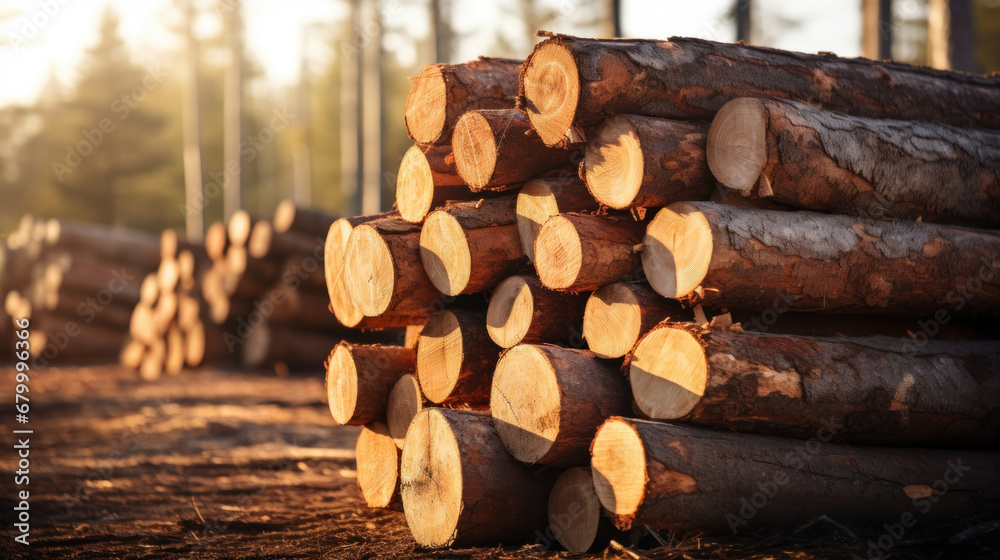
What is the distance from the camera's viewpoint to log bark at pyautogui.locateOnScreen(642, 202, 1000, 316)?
3.38 meters

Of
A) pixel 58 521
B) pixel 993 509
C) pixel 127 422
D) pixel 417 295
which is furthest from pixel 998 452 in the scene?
pixel 127 422

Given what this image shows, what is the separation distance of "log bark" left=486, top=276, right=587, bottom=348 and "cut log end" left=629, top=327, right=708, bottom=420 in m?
0.53

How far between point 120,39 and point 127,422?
94.5ft

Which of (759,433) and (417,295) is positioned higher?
(417,295)

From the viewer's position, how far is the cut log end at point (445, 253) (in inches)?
157

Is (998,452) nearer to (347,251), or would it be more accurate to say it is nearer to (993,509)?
(993,509)

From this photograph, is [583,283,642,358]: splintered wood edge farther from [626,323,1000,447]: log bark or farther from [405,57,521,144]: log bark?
[405,57,521,144]: log bark

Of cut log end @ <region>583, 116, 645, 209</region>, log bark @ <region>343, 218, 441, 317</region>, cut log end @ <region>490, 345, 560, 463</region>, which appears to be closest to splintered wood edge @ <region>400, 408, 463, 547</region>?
cut log end @ <region>490, 345, 560, 463</region>

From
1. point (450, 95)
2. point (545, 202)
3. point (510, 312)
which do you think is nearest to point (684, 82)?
point (545, 202)

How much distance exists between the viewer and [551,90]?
366 centimetres

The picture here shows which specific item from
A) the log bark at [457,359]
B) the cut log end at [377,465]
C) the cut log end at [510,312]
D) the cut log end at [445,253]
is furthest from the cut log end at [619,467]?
the cut log end at [377,465]

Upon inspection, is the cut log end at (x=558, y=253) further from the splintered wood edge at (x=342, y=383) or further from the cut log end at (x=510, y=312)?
the splintered wood edge at (x=342, y=383)

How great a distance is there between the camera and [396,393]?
4500 mm

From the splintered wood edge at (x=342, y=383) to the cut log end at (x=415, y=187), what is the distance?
0.85m
